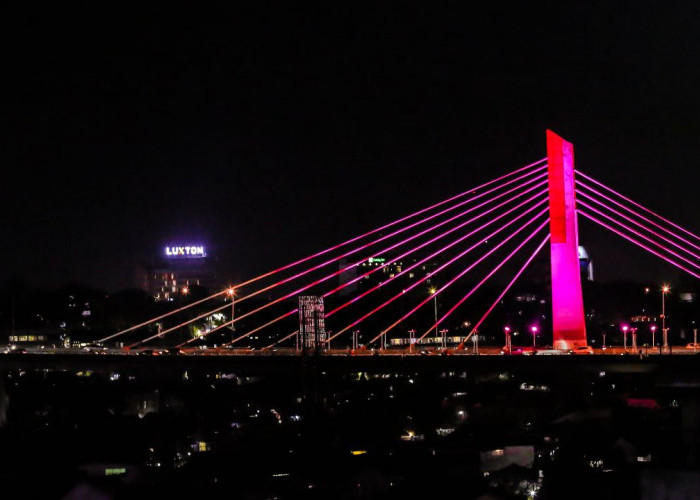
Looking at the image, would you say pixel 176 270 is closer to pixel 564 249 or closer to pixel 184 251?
pixel 184 251

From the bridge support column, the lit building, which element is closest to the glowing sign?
the lit building

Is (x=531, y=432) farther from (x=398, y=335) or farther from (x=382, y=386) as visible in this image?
(x=398, y=335)

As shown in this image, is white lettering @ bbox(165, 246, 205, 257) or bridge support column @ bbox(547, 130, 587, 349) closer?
bridge support column @ bbox(547, 130, 587, 349)

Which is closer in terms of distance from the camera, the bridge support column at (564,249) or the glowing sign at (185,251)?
the bridge support column at (564,249)

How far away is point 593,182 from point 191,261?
4635 inches

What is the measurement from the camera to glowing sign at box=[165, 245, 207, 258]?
149 metres

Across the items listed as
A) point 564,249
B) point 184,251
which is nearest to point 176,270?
point 184,251

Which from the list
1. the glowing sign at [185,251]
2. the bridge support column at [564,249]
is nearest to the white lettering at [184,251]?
the glowing sign at [185,251]

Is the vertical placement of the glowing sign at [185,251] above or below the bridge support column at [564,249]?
above

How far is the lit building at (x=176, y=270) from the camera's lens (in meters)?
149

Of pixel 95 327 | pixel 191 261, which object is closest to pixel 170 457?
pixel 95 327

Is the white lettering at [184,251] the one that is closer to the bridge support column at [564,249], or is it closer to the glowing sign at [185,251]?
the glowing sign at [185,251]

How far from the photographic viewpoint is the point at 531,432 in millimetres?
32938

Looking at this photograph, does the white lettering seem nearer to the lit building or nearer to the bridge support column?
the lit building
